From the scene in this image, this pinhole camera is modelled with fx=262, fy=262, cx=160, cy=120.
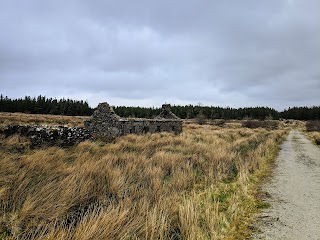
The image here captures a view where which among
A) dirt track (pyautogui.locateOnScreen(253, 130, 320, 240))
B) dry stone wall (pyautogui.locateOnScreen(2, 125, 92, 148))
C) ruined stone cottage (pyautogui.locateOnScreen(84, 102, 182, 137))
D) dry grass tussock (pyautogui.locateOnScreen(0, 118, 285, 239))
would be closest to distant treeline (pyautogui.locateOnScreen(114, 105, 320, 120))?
ruined stone cottage (pyautogui.locateOnScreen(84, 102, 182, 137))

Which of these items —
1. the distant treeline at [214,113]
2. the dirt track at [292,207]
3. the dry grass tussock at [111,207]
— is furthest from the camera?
the distant treeline at [214,113]

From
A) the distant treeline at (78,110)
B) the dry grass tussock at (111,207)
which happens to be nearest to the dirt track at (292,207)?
the dry grass tussock at (111,207)

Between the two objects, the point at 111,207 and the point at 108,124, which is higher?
the point at 108,124

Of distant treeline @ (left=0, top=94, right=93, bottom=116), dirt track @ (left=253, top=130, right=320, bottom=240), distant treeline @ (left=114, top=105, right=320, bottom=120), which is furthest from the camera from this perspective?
distant treeline @ (left=114, top=105, right=320, bottom=120)

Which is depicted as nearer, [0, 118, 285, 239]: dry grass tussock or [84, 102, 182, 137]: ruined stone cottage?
[0, 118, 285, 239]: dry grass tussock

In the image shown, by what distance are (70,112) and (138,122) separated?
264 feet

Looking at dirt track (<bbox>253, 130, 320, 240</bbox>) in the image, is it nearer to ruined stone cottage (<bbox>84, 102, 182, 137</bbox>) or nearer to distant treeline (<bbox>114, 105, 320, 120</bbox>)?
ruined stone cottage (<bbox>84, 102, 182, 137</bbox>)

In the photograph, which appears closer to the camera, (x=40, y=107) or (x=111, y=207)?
(x=111, y=207)

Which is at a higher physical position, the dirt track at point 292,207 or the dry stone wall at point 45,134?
the dry stone wall at point 45,134

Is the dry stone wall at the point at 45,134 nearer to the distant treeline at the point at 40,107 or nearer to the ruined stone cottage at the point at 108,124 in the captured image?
the ruined stone cottage at the point at 108,124

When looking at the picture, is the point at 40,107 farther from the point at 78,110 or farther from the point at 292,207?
the point at 292,207

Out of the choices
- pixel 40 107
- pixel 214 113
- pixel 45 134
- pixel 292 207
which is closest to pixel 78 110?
pixel 40 107

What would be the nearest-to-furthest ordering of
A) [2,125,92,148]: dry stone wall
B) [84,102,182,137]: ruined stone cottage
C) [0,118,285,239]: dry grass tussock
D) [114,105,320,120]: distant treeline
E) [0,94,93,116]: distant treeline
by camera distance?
[0,118,285,239]: dry grass tussock
[2,125,92,148]: dry stone wall
[84,102,182,137]: ruined stone cottage
[0,94,93,116]: distant treeline
[114,105,320,120]: distant treeline

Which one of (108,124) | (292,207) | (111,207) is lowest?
(292,207)
